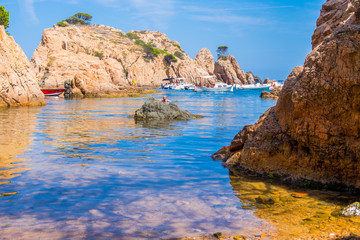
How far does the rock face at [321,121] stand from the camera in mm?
5289

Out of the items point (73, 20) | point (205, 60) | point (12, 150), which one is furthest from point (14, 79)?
point (205, 60)

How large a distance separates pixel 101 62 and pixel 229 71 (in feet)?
261

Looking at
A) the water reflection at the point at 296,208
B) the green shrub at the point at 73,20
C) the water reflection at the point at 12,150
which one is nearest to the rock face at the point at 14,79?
the water reflection at the point at 12,150

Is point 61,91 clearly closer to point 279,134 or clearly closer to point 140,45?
point 279,134

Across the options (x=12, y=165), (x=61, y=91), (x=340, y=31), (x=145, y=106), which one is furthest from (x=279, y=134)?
(x=61, y=91)

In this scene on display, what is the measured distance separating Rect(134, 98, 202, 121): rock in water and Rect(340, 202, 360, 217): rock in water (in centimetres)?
1346

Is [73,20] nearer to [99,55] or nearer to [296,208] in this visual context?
[99,55]

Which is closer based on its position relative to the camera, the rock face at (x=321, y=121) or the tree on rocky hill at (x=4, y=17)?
the rock face at (x=321, y=121)

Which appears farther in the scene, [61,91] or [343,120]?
[61,91]

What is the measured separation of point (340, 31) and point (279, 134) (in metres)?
2.13

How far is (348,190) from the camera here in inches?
222

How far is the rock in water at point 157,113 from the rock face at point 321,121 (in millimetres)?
11128

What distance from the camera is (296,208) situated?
5105 mm

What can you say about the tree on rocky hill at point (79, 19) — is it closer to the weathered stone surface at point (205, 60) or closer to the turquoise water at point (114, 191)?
the weathered stone surface at point (205, 60)
